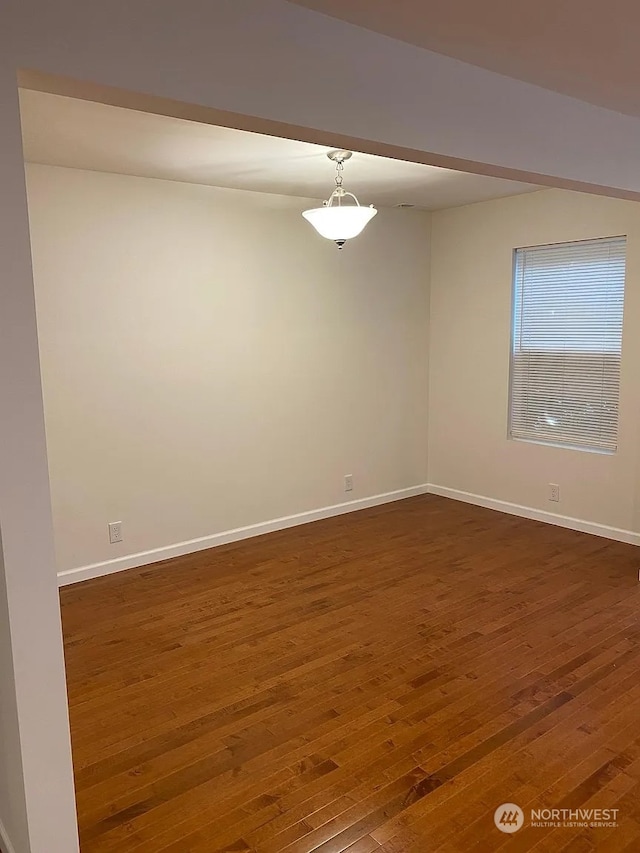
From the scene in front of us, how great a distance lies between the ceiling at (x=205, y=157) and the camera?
9.46ft

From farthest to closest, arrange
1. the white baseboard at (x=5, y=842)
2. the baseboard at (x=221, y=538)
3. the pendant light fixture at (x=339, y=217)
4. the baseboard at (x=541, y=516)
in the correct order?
1. the baseboard at (x=541, y=516)
2. the baseboard at (x=221, y=538)
3. the pendant light fixture at (x=339, y=217)
4. the white baseboard at (x=5, y=842)

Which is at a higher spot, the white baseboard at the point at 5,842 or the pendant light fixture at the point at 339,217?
the pendant light fixture at the point at 339,217

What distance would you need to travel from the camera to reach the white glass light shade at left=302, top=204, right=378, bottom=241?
3.62m

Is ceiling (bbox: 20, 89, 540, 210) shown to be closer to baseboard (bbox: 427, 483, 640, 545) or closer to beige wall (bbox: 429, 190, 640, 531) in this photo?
beige wall (bbox: 429, 190, 640, 531)

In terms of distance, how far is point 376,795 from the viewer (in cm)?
223

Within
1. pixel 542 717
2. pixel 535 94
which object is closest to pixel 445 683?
pixel 542 717

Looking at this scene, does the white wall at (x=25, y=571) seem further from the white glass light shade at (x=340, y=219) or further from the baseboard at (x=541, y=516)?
the baseboard at (x=541, y=516)

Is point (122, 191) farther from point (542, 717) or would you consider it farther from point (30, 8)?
point (542, 717)

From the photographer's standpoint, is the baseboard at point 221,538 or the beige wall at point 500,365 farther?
the beige wall at point 500,365

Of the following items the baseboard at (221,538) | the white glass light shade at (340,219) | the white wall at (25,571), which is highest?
the white glass light shade at (340,219)

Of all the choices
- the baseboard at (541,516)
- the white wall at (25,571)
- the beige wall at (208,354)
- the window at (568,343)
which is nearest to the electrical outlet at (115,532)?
the beige wall at (208,354)

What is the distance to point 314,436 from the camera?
529 cm

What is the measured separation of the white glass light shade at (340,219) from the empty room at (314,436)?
2 centimetres

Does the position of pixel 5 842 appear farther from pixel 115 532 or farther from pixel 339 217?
pixel 339 217
